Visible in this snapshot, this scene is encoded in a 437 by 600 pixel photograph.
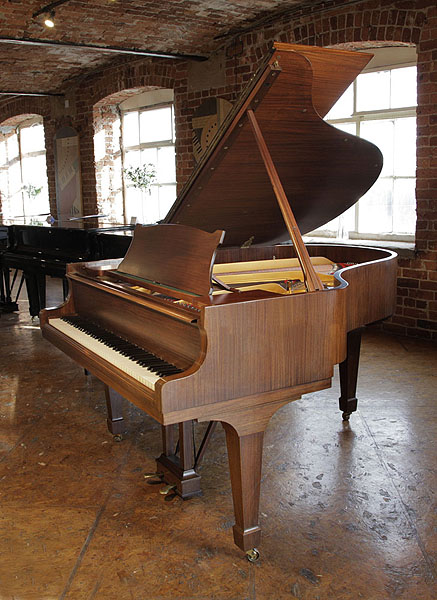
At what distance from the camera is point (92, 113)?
29.7 ft

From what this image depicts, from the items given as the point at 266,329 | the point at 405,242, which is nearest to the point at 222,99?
the point at 405,242

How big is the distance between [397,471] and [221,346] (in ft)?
4.62

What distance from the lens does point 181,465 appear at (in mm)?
2717

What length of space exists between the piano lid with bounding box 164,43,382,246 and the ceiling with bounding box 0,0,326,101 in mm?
2778

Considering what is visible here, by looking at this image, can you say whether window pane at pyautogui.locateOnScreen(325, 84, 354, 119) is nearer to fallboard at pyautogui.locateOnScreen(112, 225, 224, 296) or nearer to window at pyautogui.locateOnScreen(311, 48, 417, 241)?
window at pyautogui.locateOnScreen(311, 48, 417, 241)

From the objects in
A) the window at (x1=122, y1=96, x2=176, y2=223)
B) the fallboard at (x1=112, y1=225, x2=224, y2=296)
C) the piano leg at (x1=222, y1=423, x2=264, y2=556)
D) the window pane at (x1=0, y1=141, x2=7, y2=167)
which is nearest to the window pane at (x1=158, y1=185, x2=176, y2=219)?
the window at (x1=122, y1=96, x2=176, y2=223)

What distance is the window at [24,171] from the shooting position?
1155 centimetres

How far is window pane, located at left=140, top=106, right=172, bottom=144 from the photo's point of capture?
27.9 ft

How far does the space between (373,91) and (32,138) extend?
774cm

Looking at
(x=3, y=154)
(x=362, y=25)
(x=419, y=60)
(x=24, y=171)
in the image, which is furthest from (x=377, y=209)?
(x=3, y=154)

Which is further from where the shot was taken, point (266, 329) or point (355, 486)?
point (355, 486)

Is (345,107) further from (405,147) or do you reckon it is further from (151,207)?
(151,207)

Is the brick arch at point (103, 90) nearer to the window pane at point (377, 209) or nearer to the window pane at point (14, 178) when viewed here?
the window pane at point (377, 209)

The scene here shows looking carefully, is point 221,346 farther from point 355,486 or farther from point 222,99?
point 222,99
